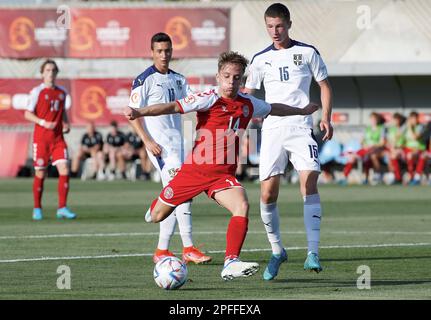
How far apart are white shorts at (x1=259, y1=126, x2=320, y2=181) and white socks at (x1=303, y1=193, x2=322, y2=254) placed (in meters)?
0.32

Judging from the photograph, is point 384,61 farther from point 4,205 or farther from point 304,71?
point 304,71

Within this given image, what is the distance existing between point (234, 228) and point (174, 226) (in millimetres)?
2265

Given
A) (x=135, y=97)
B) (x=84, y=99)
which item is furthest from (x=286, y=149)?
(x=84, y=99)

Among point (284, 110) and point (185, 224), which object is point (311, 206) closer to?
A: point (284, 110)

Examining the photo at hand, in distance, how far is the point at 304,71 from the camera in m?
11.1

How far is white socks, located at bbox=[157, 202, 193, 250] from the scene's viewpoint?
1179 centimetres

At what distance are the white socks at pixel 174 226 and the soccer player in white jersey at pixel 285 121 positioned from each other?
4.23ft

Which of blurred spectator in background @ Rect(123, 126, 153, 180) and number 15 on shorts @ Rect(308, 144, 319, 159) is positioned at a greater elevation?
number 15 on shorts @ Rect(308, 144, 319, 159)

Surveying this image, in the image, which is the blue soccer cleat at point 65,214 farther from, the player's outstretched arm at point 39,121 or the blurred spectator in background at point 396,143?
the blurred spectator in background at point 396,143

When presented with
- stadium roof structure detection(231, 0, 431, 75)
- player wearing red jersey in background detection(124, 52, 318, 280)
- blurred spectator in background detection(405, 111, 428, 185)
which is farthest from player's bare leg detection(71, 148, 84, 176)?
player wearing red jersey in background detection(124, 52, 318, 280)

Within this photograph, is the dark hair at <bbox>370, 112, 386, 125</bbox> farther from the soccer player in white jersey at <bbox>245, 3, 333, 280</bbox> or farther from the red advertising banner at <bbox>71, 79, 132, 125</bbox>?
the soccer player in white jersey at <bbox>245, 3, 333, 280</bbox>
